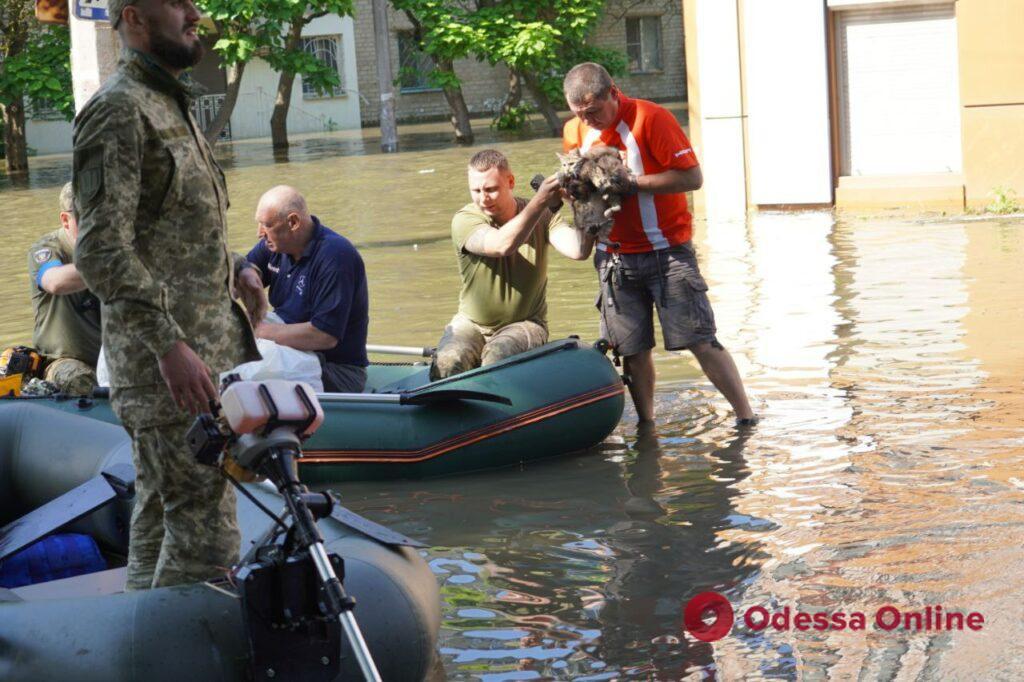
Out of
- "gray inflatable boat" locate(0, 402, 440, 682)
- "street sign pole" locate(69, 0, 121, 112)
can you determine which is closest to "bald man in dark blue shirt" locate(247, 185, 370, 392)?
"street sign pole" locate(69, 0, 121, 112)

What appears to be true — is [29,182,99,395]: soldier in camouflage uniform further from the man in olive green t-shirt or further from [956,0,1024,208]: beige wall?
[956,0,1024,208]: beige wall

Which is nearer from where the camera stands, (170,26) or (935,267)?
(170,26)

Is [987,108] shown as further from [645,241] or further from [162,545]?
[162,545]

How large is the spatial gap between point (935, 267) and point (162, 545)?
7.55m

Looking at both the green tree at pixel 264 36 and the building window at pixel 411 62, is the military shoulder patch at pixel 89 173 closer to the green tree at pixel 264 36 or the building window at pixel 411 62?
the green tree at pixel 264 36

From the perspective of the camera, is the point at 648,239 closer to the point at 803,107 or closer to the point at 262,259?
the point at 262,259

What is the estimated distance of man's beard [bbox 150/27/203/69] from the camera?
3537 millimetres

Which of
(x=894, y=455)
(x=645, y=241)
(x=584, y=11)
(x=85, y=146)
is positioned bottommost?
(x=894, y=455)

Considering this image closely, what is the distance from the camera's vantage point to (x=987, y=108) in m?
12.3

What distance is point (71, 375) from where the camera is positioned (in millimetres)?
6566

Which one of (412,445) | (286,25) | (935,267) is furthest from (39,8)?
(286,25)

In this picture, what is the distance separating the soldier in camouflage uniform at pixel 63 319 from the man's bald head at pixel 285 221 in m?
0.94

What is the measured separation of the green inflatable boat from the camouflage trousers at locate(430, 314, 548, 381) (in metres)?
0.20

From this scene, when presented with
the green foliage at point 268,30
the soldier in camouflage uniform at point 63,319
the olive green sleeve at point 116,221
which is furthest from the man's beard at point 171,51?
the green foliage at point 268,30
